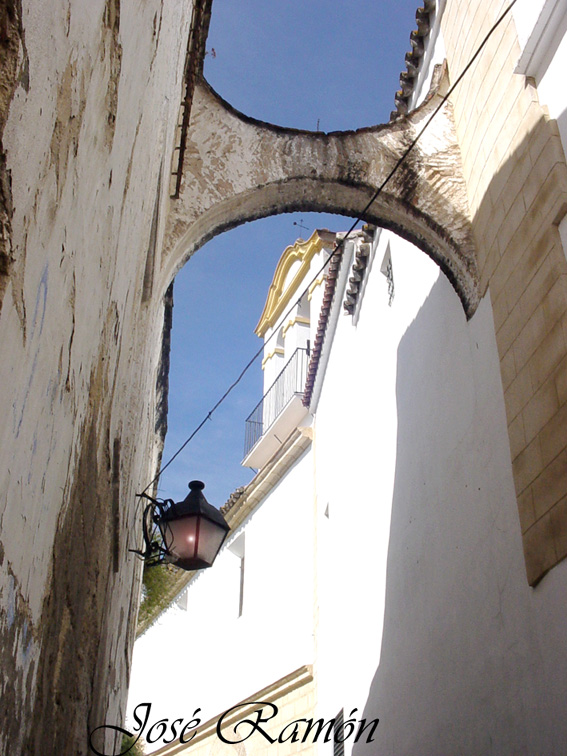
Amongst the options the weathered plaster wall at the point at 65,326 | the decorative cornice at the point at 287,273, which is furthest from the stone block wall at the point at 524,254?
the decorative cornice at the point at 287,273

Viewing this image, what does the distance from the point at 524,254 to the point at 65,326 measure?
12.1 ft

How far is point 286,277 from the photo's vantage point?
61.0ft

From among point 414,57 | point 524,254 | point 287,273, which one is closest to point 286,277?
point 287,273

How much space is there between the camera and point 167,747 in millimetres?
13227

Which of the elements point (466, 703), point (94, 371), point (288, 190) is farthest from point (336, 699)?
point (94, 371)

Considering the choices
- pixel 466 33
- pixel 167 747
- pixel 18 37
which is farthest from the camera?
pixel 167 747

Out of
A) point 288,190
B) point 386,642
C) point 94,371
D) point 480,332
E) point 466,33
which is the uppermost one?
point 466,33

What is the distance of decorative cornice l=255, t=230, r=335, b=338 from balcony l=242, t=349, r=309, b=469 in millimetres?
2070

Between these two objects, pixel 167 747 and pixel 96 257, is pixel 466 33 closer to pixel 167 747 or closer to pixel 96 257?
pixel 96 257

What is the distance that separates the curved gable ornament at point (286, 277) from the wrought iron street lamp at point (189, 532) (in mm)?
12105

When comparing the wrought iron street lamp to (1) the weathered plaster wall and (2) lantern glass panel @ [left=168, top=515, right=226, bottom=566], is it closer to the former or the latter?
(2) lantern glass panel @ [left=168, top=515, right=226, bottom=566]

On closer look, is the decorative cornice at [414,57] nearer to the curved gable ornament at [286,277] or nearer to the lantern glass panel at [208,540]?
the lantern glass panel at [208,540]

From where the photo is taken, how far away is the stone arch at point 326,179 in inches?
213

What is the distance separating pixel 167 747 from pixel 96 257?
13196mm
